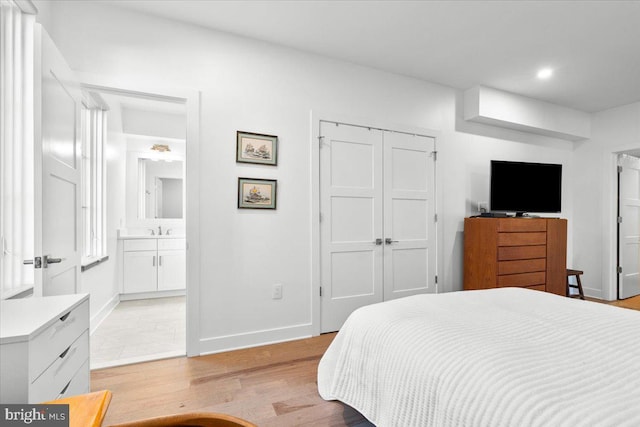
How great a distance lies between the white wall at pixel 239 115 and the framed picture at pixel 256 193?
6 cm

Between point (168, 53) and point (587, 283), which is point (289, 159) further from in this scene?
point (587, 283)

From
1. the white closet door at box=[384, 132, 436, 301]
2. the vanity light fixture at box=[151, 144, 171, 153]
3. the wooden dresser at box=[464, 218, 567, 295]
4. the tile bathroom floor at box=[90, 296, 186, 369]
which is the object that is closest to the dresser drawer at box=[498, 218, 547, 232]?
the wooden dresser at box=[464, 218, 567, 295]

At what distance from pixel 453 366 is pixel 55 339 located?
1.41 m

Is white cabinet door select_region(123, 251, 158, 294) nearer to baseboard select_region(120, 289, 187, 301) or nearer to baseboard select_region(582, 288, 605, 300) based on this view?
baseboard select_region(120, 289, 187, 301)

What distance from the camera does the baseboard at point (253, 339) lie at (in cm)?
252

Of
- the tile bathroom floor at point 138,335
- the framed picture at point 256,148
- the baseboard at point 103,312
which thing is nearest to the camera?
the tile bathroom floor at point 138,335

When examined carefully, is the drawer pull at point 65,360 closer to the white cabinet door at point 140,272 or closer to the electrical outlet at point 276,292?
the electrical outlet at point 276,292

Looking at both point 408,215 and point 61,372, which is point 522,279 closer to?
point 408,215

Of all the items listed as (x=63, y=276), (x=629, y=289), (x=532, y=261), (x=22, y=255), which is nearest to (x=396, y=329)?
(x=63, y=276)

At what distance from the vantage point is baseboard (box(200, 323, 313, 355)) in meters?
2.52

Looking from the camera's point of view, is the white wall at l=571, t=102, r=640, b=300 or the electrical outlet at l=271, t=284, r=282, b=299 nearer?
the electrical outlet at l=271, t=284, r=282, b=299

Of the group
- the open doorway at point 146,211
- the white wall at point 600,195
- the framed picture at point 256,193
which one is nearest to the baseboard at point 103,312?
the open doorway at point 146,211

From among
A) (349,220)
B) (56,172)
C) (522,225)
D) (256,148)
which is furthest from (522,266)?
(56,172)

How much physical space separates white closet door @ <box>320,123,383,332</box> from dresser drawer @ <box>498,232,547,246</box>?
127 cm
